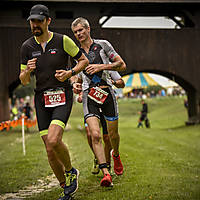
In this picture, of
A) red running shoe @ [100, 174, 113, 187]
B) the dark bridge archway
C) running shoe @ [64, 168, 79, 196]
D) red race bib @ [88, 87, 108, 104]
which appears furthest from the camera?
the dark bridge archway

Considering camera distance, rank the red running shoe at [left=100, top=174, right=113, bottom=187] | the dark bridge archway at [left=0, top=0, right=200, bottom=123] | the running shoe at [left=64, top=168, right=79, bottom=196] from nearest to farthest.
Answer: the running shoe at [left=64, top=168, right=79, bottom=196], the red running shoe at [left=100, top=174, right=113, bottom=187], the dark bridge archway at [left=0, top=0, right=200, bottom=123]

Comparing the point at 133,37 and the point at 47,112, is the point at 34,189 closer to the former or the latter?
the point at 47,112

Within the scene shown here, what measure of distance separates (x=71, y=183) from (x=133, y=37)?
1783 cm

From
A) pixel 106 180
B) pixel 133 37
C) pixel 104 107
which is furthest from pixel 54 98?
pixel 133 37

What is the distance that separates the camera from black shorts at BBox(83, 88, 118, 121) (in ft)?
19.3

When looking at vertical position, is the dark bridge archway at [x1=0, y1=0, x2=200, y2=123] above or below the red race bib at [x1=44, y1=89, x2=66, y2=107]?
above

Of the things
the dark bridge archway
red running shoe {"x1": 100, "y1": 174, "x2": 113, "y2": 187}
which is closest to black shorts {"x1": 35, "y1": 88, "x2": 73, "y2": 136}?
red running shoe {"x1": 100, "y1": 174, "x2": 113, "y2": 187}

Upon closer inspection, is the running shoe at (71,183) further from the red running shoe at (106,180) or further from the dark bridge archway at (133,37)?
the dark bridge archway at (133,37)

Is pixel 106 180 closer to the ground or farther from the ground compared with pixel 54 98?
A: closer to the ground

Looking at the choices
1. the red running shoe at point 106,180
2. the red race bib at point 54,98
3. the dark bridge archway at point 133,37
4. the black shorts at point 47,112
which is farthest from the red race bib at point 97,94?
the dark bridge archway at point 133,37

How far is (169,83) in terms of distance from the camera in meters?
39.6

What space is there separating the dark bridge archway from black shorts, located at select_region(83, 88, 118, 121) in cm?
1491

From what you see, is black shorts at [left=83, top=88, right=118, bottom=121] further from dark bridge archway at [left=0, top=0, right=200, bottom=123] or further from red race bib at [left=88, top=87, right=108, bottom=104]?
dark bridge archway at [left=0, top=0, right=200, bottom=123]

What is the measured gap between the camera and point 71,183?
5.08 m
